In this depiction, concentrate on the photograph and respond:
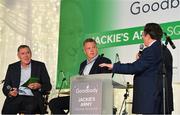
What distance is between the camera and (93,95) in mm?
4676

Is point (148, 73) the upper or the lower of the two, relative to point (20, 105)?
upper

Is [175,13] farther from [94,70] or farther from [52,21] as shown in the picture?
[52,21]

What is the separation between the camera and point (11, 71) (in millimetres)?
5746

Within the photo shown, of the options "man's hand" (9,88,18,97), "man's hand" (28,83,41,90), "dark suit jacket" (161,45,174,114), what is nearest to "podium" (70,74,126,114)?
"dark suit jacket" (161,45,174,114)

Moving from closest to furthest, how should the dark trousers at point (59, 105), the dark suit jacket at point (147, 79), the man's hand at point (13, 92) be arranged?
the dark suit jacket at point (147, 79) < the dark trousers at point (59, 105) < the man's hand at point (13, 92)

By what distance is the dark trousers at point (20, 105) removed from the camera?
5.54 meters

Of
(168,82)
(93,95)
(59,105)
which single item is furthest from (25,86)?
(168,82)

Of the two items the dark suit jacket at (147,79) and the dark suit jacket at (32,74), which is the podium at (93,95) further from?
the dark suit jacket at (32,74)

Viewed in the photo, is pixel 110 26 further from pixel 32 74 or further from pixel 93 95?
pixel 93 95

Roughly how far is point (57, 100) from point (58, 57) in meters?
1.82

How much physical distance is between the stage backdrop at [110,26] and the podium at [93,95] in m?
1.59

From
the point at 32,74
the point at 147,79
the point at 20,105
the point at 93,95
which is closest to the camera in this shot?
the point at 147,79

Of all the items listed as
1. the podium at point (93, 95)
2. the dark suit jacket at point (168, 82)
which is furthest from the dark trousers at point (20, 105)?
the dark suit jacket at point (168, 82)

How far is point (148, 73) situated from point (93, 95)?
23.2 inches
